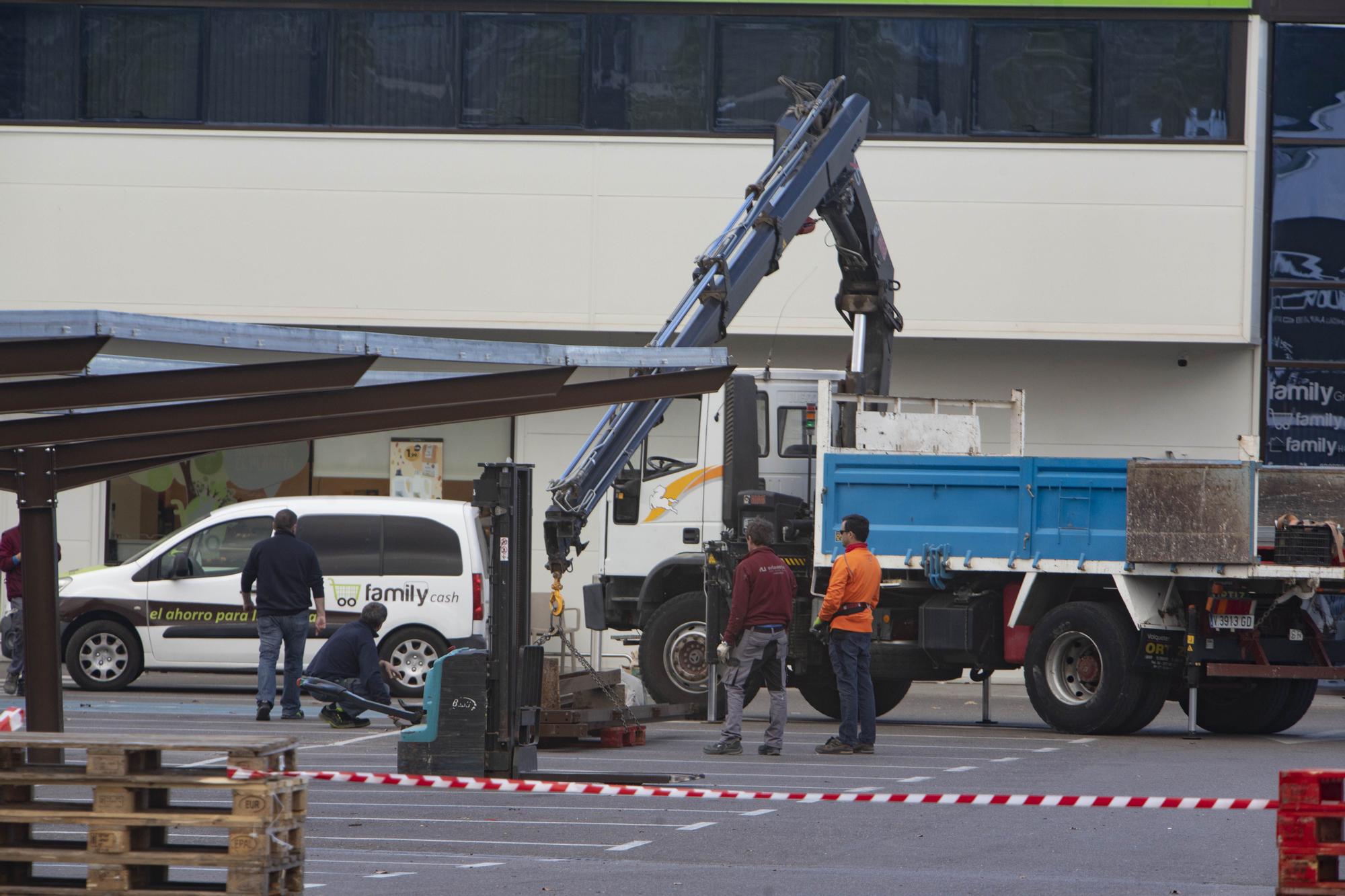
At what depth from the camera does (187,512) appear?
78.5 feet

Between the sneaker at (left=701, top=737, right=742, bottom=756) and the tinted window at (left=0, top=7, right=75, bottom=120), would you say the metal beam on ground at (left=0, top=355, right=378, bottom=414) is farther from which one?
the tinted window at (left=0, top=7, right=75, bottom=120)

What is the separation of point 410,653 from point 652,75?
8606 millimetres

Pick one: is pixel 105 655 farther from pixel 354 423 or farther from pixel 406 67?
pixel 354 423

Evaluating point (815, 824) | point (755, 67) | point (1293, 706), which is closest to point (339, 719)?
point (815, 824)

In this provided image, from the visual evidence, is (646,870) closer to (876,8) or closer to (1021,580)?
(1021,580)

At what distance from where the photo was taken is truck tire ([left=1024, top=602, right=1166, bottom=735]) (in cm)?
1467

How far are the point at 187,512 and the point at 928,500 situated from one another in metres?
12.0

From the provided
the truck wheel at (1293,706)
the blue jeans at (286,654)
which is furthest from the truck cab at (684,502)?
the truck wheel at (1293,706)

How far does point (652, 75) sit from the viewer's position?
23.0 m

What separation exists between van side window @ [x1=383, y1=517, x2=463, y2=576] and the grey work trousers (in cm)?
506

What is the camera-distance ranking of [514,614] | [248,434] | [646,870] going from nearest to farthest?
[646,870], [248,434], [514,614]

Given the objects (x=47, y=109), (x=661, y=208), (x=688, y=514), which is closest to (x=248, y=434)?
(x=688, y=514)

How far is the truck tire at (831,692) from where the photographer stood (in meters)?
16.4

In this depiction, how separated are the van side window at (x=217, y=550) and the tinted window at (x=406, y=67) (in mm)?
6824
